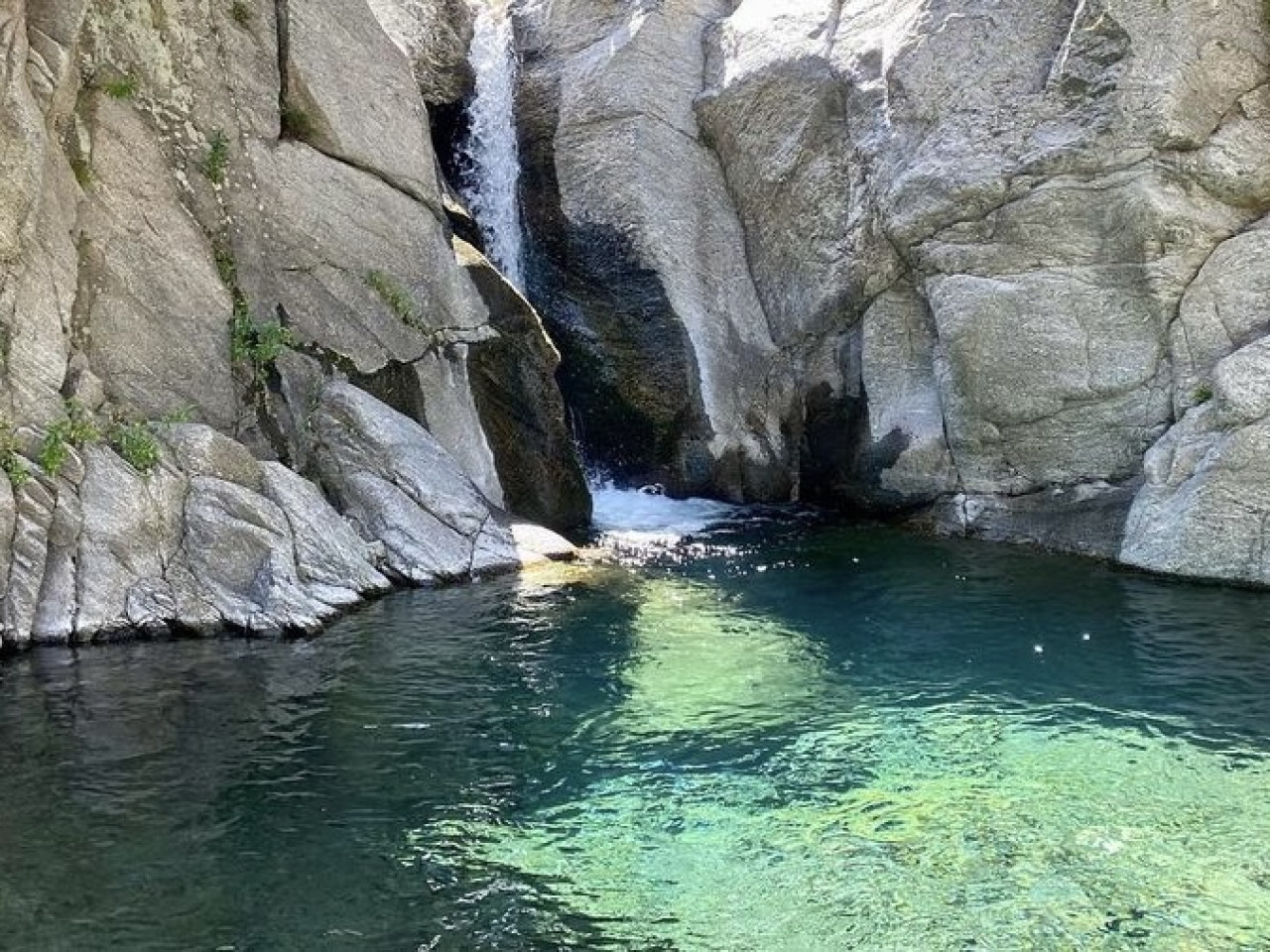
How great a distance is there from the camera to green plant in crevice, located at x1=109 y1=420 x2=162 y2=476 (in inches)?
620

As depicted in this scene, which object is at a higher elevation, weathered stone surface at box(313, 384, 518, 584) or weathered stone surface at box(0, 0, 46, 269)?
weathered stone surface at box(0, 0, 46, 269)

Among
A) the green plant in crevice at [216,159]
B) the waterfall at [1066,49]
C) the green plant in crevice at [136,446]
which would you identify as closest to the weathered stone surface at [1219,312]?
the waterfall at [1066,49]

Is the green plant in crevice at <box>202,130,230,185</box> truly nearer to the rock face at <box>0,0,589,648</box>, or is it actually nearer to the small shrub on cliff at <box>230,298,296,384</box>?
the rock face at <box>0,0,589,648</box>

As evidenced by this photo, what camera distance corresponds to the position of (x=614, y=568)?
1961 cm

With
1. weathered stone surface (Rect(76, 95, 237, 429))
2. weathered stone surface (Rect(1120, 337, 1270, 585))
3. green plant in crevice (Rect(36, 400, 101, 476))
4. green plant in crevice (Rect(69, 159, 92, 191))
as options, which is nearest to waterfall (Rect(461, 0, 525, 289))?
weathered stone surface (Rect(76, 95, 237, 429))

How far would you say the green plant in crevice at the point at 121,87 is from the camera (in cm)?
1766

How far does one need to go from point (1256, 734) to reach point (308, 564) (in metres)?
12.0

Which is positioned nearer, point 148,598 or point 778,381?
point 148,598

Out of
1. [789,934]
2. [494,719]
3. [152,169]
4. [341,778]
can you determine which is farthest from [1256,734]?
[152,169]

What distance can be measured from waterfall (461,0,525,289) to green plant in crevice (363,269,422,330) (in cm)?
554

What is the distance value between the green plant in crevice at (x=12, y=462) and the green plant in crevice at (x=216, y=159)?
6.01 metres

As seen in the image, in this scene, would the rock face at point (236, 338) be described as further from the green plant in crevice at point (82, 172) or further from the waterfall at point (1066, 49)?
the waterfall at point (1066, 49)

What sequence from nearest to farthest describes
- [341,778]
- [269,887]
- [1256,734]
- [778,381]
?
[269,887] < [341,778] < [1256,734] < [778,381]

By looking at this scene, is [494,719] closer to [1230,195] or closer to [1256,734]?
[1256,734]
